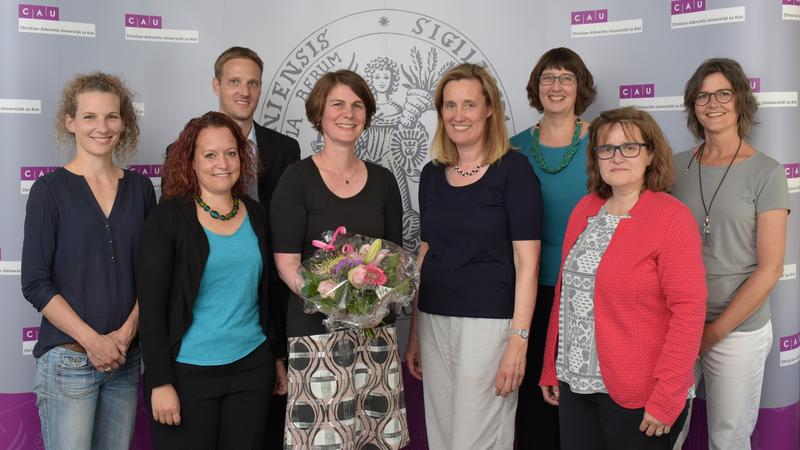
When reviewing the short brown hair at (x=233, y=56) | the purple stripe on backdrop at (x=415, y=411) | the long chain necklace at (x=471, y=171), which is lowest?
the purple stripe on backdrop at (x=415, y=411)

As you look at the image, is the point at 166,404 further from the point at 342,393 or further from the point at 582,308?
the point at 582,308

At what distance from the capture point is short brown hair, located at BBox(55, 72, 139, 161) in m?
2.74

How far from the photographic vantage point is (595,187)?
2.47 metres

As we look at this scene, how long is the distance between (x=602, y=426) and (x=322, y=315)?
3.37 feet

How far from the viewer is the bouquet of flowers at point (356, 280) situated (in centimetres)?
229

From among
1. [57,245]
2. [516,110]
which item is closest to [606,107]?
[516,110]

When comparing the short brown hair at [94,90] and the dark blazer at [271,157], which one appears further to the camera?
the dark blazer at [271,157]

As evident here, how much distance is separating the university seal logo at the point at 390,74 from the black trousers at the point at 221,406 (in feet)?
5.84

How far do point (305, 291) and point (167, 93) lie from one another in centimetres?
206

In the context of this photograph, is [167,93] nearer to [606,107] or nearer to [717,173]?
[606,107]

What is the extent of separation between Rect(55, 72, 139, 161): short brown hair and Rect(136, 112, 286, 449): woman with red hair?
36 cm

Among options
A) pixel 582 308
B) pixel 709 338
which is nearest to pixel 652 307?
pixel 582 308

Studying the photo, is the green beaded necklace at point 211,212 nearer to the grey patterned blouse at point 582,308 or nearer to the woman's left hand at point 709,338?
the grey patterned blouse at point 582,308

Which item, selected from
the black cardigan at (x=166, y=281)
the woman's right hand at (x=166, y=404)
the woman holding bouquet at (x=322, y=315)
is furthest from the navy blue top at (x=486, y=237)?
the woman's right hand at (x=166, y=404)
